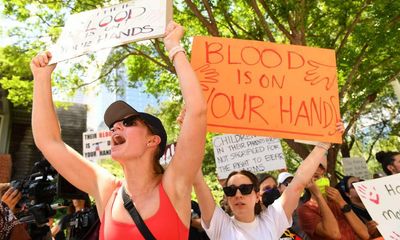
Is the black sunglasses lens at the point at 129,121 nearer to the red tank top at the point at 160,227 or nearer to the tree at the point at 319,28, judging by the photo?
the red tank top at the point at 160,227

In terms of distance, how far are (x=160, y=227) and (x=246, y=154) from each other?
3.29m

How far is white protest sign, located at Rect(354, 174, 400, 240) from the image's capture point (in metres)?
2.90

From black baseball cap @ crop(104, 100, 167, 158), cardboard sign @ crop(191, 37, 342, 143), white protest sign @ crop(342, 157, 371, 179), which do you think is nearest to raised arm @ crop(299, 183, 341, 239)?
cardboard sign @ crop(191, 37, 342, 143)

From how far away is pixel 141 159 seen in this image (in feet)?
6.16

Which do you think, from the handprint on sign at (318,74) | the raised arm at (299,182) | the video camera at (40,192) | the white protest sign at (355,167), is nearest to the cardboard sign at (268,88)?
the handprint on sign at (318,74)

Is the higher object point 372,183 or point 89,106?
point 89,106

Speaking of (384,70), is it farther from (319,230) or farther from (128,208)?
(128,208)

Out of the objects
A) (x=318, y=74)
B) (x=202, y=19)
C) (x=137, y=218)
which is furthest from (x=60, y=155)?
(x=202, y=19)

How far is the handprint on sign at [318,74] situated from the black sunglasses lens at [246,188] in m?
0.83

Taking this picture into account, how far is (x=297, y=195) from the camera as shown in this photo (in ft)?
8.52

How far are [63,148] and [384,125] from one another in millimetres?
16804

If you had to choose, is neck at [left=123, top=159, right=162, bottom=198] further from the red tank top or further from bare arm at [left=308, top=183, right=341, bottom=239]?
bare arm at [left=308, top=183, right=341, bottom=239]

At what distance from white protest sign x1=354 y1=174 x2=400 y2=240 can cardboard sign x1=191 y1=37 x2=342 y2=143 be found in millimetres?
608

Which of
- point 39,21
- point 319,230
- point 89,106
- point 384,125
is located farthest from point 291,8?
point 384,125
